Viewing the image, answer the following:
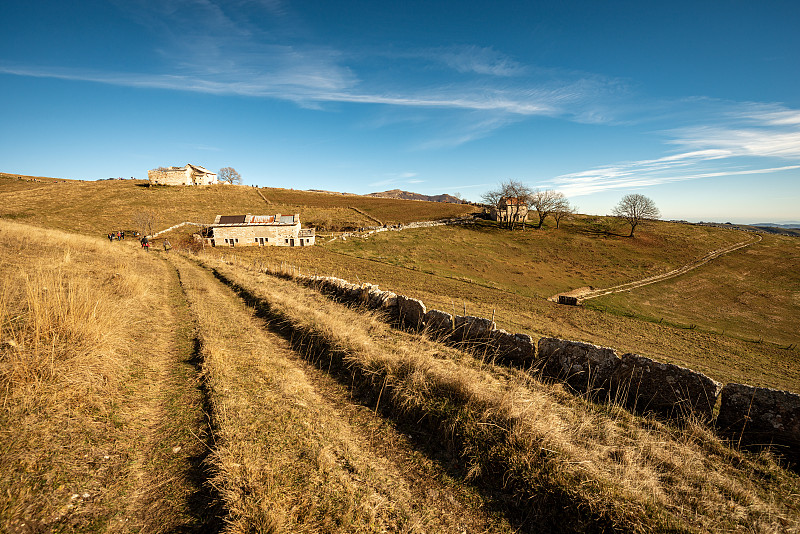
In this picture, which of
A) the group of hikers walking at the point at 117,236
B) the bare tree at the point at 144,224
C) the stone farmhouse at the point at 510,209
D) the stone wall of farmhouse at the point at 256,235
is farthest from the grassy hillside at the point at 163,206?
the stone farmhouse at the point at 510,209

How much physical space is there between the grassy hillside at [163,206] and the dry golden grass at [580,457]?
61887 millimetres

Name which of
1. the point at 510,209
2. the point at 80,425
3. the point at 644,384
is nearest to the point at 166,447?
the point at 80,425

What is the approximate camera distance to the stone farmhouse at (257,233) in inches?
2131

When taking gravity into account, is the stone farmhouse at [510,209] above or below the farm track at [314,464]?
above

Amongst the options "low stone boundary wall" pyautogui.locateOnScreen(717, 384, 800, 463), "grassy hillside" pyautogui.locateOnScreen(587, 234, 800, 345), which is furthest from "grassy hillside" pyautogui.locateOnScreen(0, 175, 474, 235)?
"low stone boundary wall" pyautogui.locateOnScreen(717, 384, 800, 463)

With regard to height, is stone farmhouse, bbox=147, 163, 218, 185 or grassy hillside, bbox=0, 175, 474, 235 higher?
stone farmhouse, bbox=147, 163, 218, 185

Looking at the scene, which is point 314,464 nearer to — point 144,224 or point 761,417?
point 761,417

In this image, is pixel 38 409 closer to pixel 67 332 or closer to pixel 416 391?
pixel 67 332

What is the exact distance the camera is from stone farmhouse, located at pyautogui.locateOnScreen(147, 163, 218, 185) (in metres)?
95.9

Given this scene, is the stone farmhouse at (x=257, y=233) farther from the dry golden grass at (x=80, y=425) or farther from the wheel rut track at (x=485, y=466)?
the wheel rut track at (x=485, y=466)

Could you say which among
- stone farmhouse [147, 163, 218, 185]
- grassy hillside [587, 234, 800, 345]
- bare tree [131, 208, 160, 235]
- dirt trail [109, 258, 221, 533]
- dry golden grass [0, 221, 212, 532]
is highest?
stone farmhouse [147, 163, 218, 185]

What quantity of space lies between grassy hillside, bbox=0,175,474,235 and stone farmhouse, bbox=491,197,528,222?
1316 centimetres

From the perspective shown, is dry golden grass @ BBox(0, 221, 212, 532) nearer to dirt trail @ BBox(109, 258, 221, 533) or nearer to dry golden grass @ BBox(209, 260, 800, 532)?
dirt trail @ BBox(109, 258, 221, 533)

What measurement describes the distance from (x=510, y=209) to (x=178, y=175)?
103 meters
